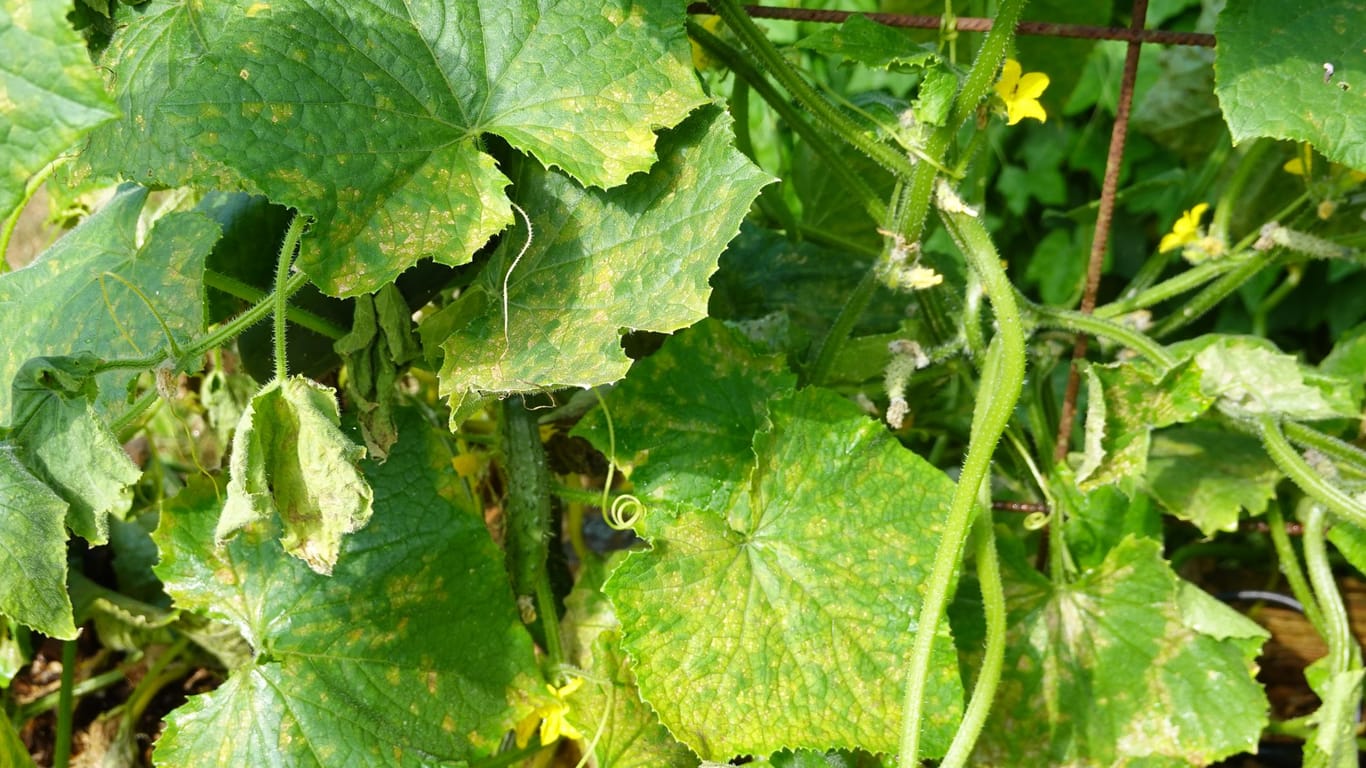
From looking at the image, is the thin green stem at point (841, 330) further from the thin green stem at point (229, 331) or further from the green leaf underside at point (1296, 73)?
the thin green stem at point (229, 331)

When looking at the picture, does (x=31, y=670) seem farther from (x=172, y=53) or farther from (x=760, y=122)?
(x=760, y=122)

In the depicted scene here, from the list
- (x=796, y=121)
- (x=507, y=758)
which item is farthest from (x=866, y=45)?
(x=507, y=758)

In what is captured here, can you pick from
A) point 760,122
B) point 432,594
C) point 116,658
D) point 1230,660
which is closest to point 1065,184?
point 760,122

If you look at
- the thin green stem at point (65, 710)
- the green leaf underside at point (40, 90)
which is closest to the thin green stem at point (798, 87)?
the green leaf underside at point (40, 90)

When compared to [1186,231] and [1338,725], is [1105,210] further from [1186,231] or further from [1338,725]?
[1338,725]

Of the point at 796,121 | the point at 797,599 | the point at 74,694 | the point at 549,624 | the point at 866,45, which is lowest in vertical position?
the point at 74,694

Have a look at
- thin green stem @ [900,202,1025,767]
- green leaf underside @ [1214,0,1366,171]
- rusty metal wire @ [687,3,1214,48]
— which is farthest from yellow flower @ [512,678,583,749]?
green leaf underside @ [1214,0,1366,171]
